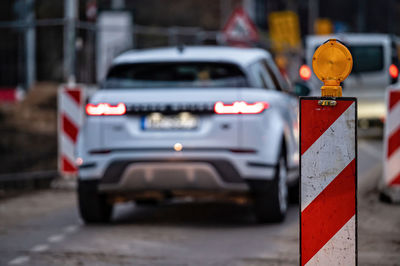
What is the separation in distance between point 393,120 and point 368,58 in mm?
12769

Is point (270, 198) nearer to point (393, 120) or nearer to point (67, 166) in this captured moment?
point (393, 120)

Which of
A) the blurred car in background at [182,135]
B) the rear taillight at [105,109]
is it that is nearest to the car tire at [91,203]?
the blurred car in background at [182,135]

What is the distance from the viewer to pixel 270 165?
359 inches

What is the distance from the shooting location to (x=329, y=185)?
4.88 meters

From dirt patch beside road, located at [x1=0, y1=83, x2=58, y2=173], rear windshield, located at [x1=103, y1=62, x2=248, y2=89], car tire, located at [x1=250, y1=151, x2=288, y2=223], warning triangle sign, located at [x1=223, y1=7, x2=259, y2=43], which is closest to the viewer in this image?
car tire, located at [x1=250, y1=151, x2=288, y2=223]

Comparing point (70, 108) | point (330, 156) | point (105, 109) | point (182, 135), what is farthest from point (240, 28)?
point (330, 156)

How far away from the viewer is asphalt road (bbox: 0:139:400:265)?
7.45 m

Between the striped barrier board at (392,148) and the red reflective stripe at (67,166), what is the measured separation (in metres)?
4.38

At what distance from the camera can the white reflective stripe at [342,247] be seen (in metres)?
4.84

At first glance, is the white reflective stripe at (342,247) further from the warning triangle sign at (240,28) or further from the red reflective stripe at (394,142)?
the warning triangle sign at (240,28)

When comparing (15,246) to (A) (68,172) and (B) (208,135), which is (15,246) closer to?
(B) (208,135)

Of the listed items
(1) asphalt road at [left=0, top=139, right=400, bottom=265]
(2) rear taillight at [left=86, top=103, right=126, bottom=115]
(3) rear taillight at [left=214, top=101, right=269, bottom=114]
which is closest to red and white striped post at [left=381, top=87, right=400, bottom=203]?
(1) asphalt road at [left=0, top=139, right=400, bottom=265]

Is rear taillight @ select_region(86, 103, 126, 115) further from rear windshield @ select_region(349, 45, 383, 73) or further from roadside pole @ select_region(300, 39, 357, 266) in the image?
rear windshield @ select_region(349, 45, 383, 73)

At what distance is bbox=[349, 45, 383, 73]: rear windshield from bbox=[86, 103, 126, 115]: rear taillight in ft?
47.9
